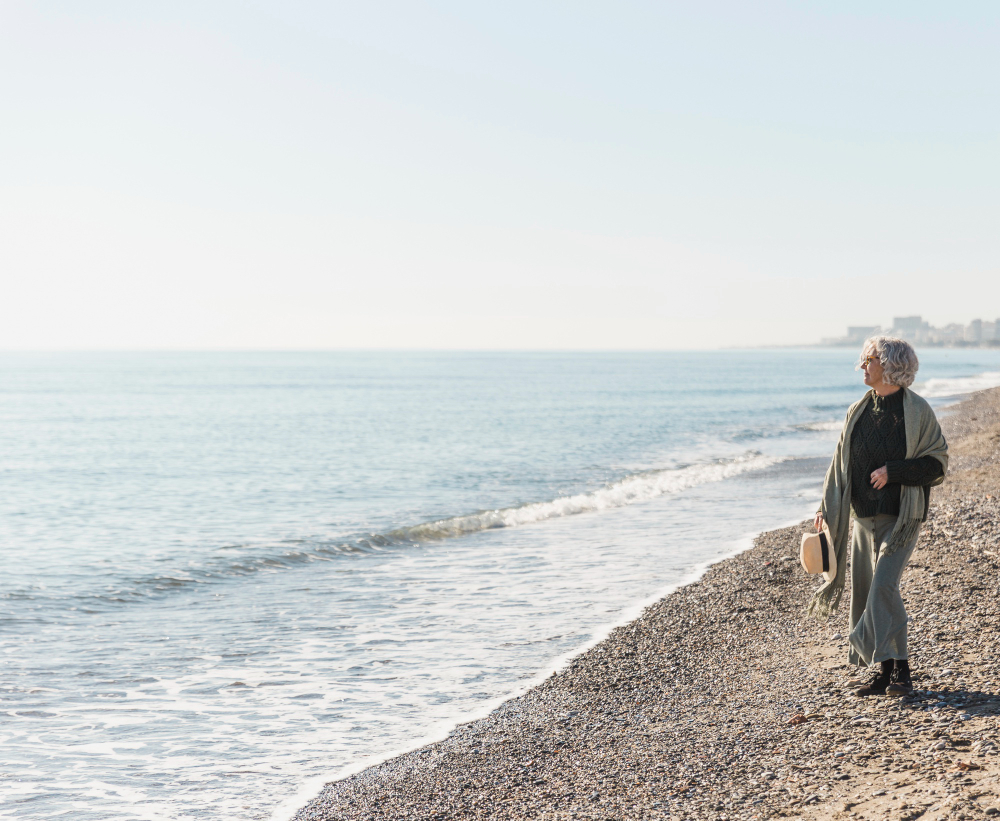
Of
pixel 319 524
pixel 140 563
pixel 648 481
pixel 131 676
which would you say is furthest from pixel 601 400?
pixel 131 676

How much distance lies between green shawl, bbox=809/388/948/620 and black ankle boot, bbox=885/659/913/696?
57 centimetres

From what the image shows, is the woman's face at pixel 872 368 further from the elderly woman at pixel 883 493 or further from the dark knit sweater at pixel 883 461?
the dark knit sweater at pixel 883 461

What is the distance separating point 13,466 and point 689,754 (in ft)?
100

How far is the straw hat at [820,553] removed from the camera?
5.56m

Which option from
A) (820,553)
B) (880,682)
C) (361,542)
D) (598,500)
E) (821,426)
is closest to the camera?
(880,682)

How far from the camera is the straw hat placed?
18.2 feet

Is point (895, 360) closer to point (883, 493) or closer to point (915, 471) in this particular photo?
point (915, 471)

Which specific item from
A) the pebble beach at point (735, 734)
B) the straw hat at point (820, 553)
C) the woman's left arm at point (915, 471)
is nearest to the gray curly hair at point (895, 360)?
the woman's left arm at point (915, 471)

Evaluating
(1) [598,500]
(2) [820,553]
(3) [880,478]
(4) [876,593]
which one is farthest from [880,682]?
(1) [598,500]

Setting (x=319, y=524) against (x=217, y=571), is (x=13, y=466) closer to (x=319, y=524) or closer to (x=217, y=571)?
(x=319, y=524)

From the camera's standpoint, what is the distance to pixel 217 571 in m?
13.0

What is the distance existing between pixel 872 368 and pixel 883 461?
587 mm

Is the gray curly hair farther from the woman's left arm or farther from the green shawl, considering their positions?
the woman's left arm

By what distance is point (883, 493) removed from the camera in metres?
5.14
